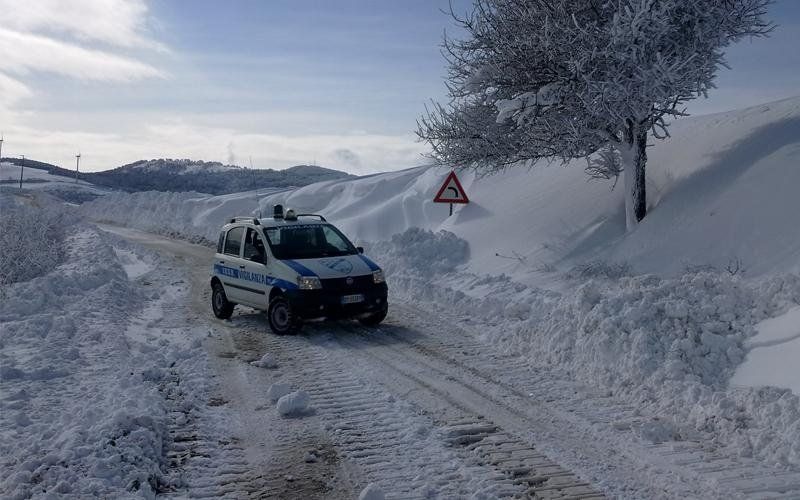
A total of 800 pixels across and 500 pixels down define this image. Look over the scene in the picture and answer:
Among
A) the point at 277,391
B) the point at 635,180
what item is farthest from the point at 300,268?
the point at 635,180

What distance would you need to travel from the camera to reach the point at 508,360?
8.98 metres

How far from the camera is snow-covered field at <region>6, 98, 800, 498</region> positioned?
5.42 meters

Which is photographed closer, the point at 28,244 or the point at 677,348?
the point at 677,348

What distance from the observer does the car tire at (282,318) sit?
415 inches

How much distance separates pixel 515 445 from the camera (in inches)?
233

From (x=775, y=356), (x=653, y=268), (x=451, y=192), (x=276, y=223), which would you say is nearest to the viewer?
(x=775, y=356)

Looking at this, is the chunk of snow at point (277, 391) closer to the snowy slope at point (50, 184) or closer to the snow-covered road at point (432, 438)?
the snow-covered road at point (432, 438)

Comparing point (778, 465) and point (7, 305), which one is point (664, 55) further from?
point (7, 305)

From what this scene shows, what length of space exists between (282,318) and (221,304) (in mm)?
2052

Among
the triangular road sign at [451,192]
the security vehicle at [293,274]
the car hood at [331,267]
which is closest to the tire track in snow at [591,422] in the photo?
the security vehicle at [293,274]

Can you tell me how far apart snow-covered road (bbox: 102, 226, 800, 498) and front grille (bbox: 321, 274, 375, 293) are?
4.25 ft

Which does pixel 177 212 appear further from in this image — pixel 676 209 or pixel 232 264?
pixel 676 209

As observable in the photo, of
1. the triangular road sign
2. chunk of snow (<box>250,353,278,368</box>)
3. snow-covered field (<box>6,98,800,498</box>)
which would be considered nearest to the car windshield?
snow-covered field (<box>6,98,800,498</box>)

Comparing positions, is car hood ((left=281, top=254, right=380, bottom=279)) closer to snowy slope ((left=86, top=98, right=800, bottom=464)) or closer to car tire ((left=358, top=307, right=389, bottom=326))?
car tire ((left=358, top=307, right=389, bottom=326))
